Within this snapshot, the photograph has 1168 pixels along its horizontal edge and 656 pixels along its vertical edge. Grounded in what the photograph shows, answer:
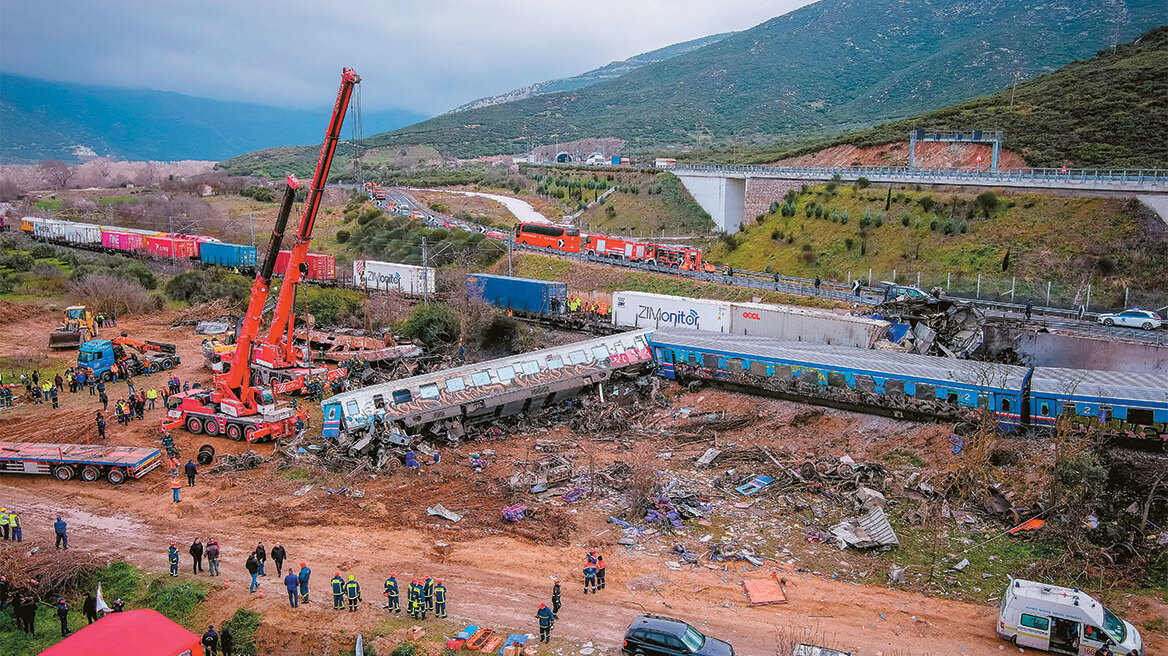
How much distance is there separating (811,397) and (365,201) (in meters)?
69.2

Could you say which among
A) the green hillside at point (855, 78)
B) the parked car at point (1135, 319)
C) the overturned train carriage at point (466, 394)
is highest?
the green hillside at point (855, 78)

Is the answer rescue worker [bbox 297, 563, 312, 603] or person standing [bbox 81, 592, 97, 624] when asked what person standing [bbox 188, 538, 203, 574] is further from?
rescue worker [bbox 297, 563, 312, 603]

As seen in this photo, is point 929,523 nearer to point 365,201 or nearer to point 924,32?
point 365,201

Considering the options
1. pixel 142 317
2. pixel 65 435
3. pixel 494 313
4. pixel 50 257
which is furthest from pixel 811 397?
pixel 50 257

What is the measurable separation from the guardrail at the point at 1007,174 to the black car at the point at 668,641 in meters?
44.1

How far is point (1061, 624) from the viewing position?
16.2m

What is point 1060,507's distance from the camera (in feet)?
69.7

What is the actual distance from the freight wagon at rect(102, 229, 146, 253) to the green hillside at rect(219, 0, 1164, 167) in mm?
101743

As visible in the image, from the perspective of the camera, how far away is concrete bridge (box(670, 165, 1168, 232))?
46688mm

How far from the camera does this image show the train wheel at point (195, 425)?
3077 centimetres

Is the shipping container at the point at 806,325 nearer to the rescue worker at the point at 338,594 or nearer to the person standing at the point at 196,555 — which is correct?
the rescue worker at the point at 338,594

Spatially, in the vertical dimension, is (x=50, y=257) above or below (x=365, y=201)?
below

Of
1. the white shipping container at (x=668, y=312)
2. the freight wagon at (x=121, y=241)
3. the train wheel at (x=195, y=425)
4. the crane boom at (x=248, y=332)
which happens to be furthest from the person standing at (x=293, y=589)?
the freight wagon at (x=121, y=241)

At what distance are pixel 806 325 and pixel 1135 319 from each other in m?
14.7
